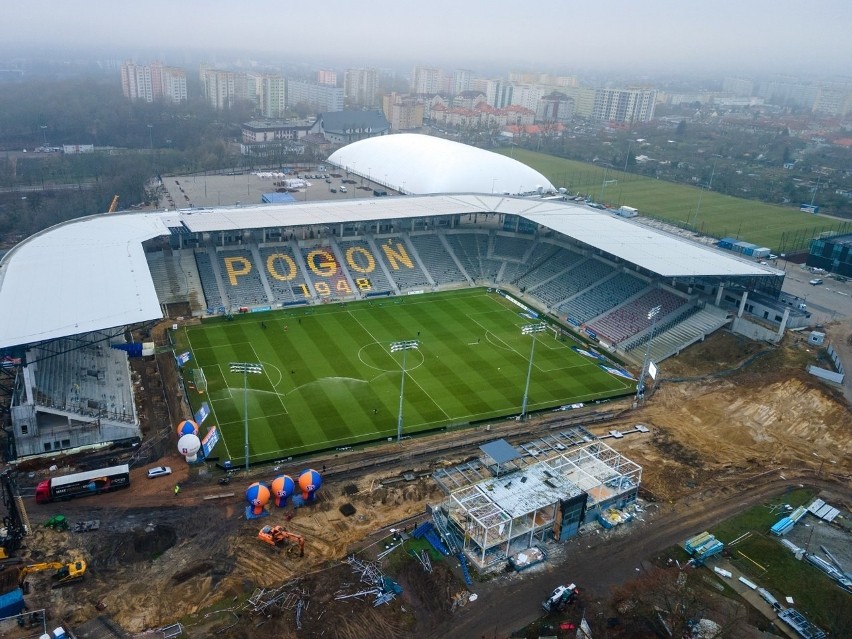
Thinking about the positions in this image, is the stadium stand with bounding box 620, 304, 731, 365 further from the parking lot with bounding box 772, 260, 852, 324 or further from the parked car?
the parked car

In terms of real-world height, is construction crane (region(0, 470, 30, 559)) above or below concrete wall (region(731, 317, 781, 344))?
below

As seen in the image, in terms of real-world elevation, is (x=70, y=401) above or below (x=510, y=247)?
below

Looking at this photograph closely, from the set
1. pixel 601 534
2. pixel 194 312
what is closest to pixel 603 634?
pixel 601 534

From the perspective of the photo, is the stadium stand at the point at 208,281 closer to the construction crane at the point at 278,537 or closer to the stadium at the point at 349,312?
the stadium at the point at 349,312

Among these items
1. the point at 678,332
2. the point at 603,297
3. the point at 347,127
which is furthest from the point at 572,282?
the point at 347,127

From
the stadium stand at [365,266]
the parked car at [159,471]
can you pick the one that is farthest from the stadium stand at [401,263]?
the parked car at [159,471]

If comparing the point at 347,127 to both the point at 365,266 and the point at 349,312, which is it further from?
the point at 349,312

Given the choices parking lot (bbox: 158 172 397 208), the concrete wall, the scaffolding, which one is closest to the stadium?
the concrete wall

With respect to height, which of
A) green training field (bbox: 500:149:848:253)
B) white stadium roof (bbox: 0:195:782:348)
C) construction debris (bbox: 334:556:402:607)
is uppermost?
white stadium roof (bbox: 0:195:782:348)
